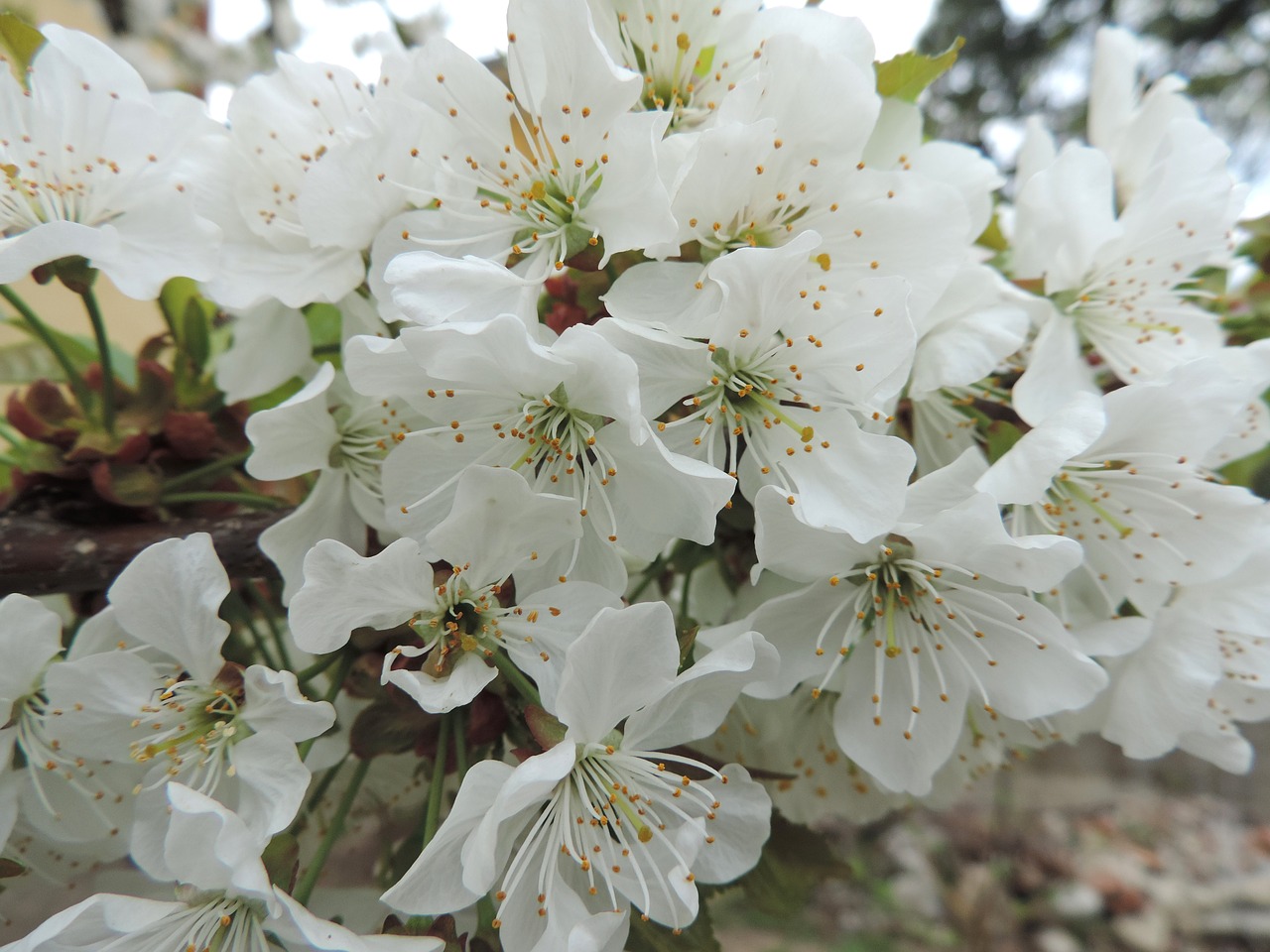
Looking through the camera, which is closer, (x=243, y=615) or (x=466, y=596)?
(x=466, y=596)

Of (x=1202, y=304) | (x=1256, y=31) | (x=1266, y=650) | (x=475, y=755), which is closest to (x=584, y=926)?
(x=475, y=755)

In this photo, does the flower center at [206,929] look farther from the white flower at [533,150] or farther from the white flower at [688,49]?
the white flower at [688,49]

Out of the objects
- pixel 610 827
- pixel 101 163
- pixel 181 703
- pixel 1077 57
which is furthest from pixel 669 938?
pixel 1077 57

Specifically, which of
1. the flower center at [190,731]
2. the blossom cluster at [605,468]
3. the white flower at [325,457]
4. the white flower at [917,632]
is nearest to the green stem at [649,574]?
the blossom cluster at [605,468]

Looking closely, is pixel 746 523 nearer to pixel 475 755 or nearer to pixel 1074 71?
pixel 475 755

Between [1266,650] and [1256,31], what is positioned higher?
[1256,31]

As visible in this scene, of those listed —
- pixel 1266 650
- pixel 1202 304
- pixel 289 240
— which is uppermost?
pixel 289 240

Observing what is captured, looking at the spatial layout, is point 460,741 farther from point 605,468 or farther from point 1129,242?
point 1129,242
